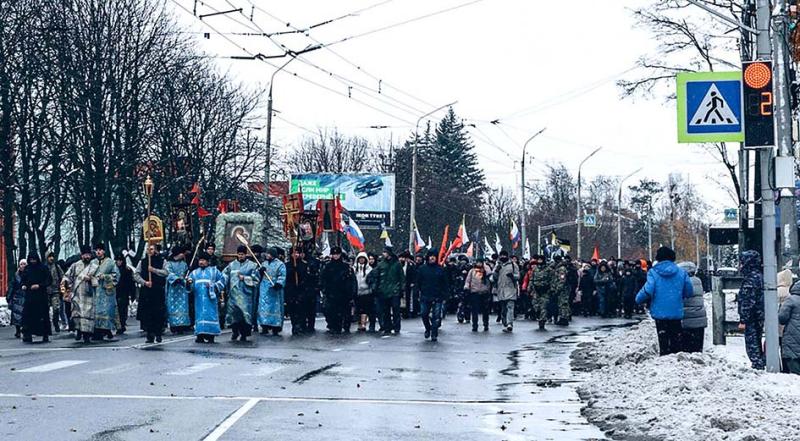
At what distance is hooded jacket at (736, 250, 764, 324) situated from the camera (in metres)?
16.0

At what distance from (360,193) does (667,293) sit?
1906 inches

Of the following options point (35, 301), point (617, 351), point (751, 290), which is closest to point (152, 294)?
point (35, 301)

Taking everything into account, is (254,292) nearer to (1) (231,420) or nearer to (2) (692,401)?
(1) (231,420)

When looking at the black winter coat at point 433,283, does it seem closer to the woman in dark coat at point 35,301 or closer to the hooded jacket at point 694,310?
the woman in dark coat at point 35,301

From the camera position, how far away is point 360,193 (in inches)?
2537

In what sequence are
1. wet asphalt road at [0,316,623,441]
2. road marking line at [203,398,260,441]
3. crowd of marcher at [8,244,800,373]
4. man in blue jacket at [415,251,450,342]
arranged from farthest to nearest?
man in blue jacket at [415,251,450,342] < crowd of marcher at [8,244,800,373] < wet asphalt road at [0,316,623,441] < road marking line at [203,398,260,441]

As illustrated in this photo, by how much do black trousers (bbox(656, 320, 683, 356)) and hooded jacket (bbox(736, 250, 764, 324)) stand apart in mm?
823

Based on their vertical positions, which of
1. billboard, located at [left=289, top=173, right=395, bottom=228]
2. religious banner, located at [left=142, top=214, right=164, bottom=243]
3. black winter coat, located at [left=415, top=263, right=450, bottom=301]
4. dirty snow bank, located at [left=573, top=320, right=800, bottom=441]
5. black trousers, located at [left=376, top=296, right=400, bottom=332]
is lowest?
dirty snow bank, located at [left=573, top=320, right=800, bottom=441]

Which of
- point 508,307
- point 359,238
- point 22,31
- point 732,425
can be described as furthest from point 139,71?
point 732,425

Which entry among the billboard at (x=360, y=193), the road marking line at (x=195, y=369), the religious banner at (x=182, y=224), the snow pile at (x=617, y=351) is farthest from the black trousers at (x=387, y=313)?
the billboard at (x=360, y=193)

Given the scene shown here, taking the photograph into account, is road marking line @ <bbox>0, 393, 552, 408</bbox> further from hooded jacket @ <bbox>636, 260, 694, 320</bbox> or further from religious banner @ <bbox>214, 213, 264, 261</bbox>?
religious banner @ <bbox>214, 213, 264, 261</bbox>

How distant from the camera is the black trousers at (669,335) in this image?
1658 centimetres

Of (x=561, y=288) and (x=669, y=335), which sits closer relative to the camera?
(x=669, y=335)

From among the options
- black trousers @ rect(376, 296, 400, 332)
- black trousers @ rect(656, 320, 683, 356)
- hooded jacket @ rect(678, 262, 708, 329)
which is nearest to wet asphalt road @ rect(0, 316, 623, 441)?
black trousers @ rect(656, 320, 683, 356)
